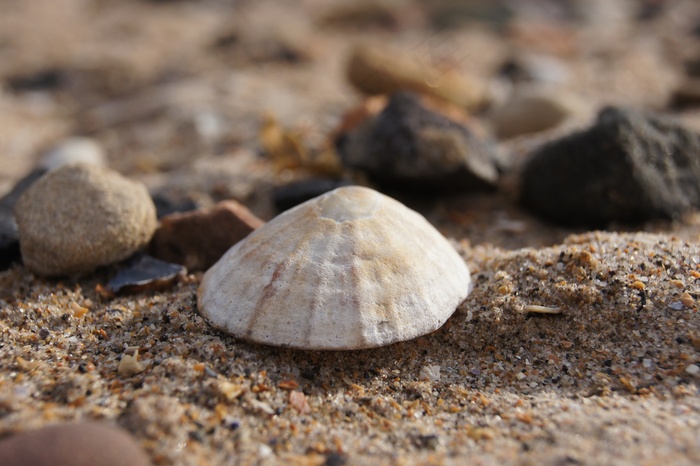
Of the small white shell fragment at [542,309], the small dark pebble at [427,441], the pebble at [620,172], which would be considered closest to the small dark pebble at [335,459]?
the small dark pebble at [427,441]

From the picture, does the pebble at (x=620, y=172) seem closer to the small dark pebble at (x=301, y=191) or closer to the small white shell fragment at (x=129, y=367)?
the small dark pebble at (x=301, y=191)

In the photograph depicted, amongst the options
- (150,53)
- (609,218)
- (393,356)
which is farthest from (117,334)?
(150,53)

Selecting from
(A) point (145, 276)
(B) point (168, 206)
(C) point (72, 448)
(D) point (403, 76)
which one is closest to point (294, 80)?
(D) point (403, 76)

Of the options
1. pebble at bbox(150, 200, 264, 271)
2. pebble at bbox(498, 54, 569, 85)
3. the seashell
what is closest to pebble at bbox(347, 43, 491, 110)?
pebble at bbox(498, 54, 569, 85)

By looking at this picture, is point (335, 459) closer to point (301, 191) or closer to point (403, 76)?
point (301, 191)

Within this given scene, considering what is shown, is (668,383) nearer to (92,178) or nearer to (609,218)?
(609,218)

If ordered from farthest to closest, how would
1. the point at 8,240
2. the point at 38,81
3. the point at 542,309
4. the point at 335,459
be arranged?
the point at 38,81
the point at 8,240
the point at 542,309
the point at 335,459
